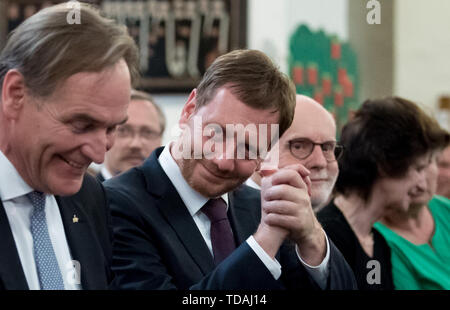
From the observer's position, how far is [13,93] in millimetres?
1404

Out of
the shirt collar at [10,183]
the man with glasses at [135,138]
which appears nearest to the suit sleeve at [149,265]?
the shirt collar at [10,183]

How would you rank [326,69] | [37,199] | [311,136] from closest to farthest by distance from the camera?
[37,199], [311,136], [326,69]

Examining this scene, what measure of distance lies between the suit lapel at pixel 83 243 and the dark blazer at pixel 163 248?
0.11 meters

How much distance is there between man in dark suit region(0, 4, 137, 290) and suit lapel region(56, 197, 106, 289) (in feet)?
0.05

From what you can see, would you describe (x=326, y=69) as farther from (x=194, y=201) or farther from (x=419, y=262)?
(x=194, y=201)

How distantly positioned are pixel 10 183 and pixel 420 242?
6.10ft

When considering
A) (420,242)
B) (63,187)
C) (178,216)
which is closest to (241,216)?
(178,216)

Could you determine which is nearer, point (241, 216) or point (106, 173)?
point (241, 216)

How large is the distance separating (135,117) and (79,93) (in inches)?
93.4

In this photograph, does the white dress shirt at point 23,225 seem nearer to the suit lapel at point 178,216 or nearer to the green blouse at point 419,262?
the suit lapel at point 178,216

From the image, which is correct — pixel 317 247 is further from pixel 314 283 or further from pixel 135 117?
pixel 135 117

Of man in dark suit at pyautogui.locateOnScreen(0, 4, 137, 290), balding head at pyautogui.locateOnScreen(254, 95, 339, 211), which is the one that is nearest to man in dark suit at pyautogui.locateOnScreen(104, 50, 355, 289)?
man in dark suit at pyautogui.locateOnScreen(0, 4, 137, 290)

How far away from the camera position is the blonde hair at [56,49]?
1376 millimetres

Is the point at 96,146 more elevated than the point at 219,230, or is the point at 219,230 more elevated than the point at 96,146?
the point at 96,146
